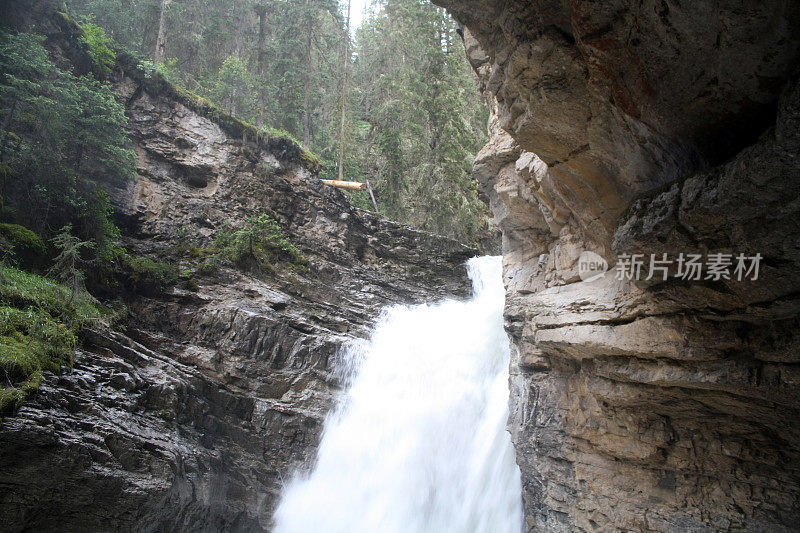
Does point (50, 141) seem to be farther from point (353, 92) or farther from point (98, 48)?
point (353, 92)

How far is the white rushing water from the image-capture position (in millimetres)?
9883

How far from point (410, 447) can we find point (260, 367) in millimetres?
4349

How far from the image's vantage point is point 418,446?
37.1ft

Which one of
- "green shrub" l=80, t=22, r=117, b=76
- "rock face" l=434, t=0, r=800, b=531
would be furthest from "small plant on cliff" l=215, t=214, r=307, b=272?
"rock face" l=434, t=0, r=800, b=531

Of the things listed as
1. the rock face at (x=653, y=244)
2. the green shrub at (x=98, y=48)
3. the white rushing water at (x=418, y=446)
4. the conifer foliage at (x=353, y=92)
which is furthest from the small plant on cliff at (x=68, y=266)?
the conifer foliage at (x=353, y=92)

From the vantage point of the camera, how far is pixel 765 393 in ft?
16.7

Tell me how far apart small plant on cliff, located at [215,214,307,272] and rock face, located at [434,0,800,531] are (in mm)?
8189

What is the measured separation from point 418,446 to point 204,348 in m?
6.00

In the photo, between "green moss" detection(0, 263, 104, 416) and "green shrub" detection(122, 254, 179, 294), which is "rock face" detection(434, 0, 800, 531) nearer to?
"green moss" detection(0, 263, 104, 416)

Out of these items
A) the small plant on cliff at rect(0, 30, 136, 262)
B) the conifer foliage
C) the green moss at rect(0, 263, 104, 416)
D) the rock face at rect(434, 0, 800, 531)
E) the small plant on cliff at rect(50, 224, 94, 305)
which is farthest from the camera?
the conifer foliage

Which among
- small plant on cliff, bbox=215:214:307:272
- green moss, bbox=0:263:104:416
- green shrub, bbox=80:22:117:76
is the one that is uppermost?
green shrub, bbox=80:22:117:76

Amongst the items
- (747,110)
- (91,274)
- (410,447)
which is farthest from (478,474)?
(91,274)

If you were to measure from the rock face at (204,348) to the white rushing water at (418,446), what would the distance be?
76cm

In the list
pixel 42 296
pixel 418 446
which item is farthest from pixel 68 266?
pixel 418 446
